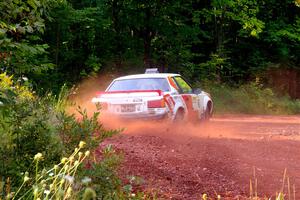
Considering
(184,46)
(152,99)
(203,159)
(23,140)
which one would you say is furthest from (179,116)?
(184,46)

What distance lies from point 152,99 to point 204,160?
12.8 feet

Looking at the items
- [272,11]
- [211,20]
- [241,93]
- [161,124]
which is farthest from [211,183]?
[272,11]

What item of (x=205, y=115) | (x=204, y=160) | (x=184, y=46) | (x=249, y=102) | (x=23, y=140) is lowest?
(x=204, y=160)

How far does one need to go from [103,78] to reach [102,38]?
2.40m

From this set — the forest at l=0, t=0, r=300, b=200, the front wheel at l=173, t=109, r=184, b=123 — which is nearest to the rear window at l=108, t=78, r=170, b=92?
the front wheel at l=173, t=109, r=184, b=123

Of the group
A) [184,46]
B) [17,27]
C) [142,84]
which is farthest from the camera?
[184,46]

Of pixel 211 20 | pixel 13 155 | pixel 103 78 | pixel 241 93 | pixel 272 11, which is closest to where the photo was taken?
pixel 13 155

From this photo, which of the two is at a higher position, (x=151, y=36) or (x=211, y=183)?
(x=151, y=36)

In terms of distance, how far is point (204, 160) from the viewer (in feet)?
27.1

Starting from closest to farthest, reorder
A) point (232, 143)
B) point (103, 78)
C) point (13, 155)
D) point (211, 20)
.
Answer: point (13, 155) < point (232, 143) < point (103, 78) < point (211, 20)

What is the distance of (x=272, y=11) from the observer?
3444cm

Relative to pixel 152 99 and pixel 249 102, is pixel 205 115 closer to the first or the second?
pixel 152 99

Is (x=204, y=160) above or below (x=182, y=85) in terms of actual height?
below

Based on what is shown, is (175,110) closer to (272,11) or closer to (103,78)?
(103,78)
